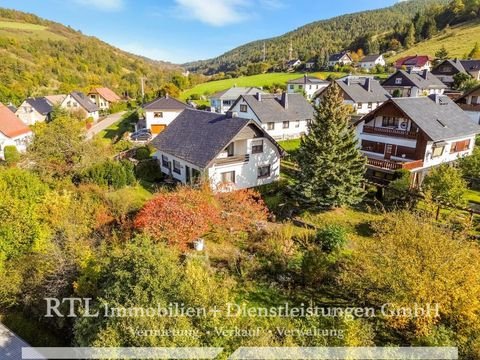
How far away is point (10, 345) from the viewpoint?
1469 cm

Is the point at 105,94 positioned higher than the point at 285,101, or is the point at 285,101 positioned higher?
the point at 105,94

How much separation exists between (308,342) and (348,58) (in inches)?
5045

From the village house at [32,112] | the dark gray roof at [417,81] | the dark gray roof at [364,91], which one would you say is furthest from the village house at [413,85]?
the village house at [32,112]

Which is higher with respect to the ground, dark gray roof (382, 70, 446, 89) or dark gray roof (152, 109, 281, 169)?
dark gray roof (382, 70, 446, 89)

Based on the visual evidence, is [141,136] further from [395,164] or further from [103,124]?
[395,164]

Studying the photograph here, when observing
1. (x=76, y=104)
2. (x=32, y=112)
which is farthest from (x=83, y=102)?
(x=32, y=112)

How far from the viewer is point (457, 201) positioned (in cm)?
2334

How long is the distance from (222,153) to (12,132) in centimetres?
3164

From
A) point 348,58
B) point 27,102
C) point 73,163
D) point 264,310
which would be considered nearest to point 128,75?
point 27,102

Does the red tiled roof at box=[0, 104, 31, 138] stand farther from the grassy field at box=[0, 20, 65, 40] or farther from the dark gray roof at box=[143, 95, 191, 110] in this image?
the grassy field at box=[0, 20, 65, 40]

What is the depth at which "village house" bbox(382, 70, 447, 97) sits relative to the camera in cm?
6744

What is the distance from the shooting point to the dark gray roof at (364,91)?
5903 cm

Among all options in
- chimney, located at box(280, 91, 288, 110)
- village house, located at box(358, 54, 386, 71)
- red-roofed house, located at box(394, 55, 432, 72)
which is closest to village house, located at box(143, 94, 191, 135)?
chimney, located at box(280, 91, 288, 110)

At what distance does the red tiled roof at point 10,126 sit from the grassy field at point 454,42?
117 m
